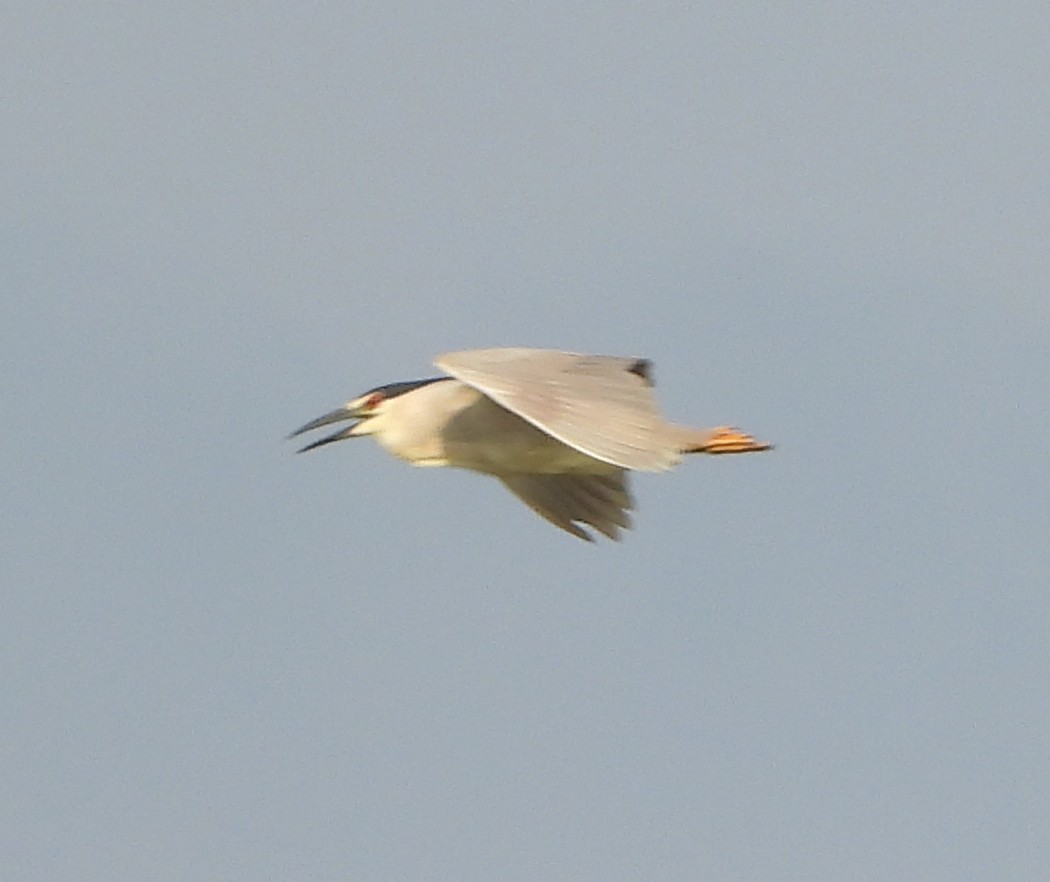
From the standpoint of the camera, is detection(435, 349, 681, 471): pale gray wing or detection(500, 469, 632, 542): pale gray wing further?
detection(500, 469, 632, 542): pale gray wing

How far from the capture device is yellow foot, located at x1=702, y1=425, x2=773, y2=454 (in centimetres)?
1272

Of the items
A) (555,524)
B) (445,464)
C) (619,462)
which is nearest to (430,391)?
(445,464)

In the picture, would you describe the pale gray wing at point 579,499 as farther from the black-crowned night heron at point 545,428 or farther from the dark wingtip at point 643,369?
the dark wingtip at point 643,369

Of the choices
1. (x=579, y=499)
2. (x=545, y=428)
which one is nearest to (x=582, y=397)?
(x=545, y=428)

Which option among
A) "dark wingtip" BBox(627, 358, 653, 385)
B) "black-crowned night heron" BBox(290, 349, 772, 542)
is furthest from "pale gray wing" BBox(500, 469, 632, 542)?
"dark wingtip" BBox(627, 358, 653, 385)

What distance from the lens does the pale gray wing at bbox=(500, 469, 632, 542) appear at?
13.4 m

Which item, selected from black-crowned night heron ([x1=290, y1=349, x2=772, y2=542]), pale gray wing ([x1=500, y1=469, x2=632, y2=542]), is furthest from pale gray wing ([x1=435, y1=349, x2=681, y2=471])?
Answer: pale gray wing ([x1=500, y1=469, x2=632, y2=542])

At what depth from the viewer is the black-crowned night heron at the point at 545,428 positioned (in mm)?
10250

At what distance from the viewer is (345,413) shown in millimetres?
13086

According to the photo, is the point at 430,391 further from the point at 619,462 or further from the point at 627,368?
the point at 619,462

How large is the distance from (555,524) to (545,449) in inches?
56.6

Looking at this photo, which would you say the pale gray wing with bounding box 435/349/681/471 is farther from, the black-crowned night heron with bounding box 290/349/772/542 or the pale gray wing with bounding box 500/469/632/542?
the pale gray wing with bounding box 500/469/632/542

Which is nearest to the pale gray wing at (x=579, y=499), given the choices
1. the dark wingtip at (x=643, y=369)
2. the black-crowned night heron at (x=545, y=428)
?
the black-crowned night heron at (x=545, y=428)

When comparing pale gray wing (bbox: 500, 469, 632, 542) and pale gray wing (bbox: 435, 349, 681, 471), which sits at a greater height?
pale gray wing (bbox: 435, 349, 681, 471)
